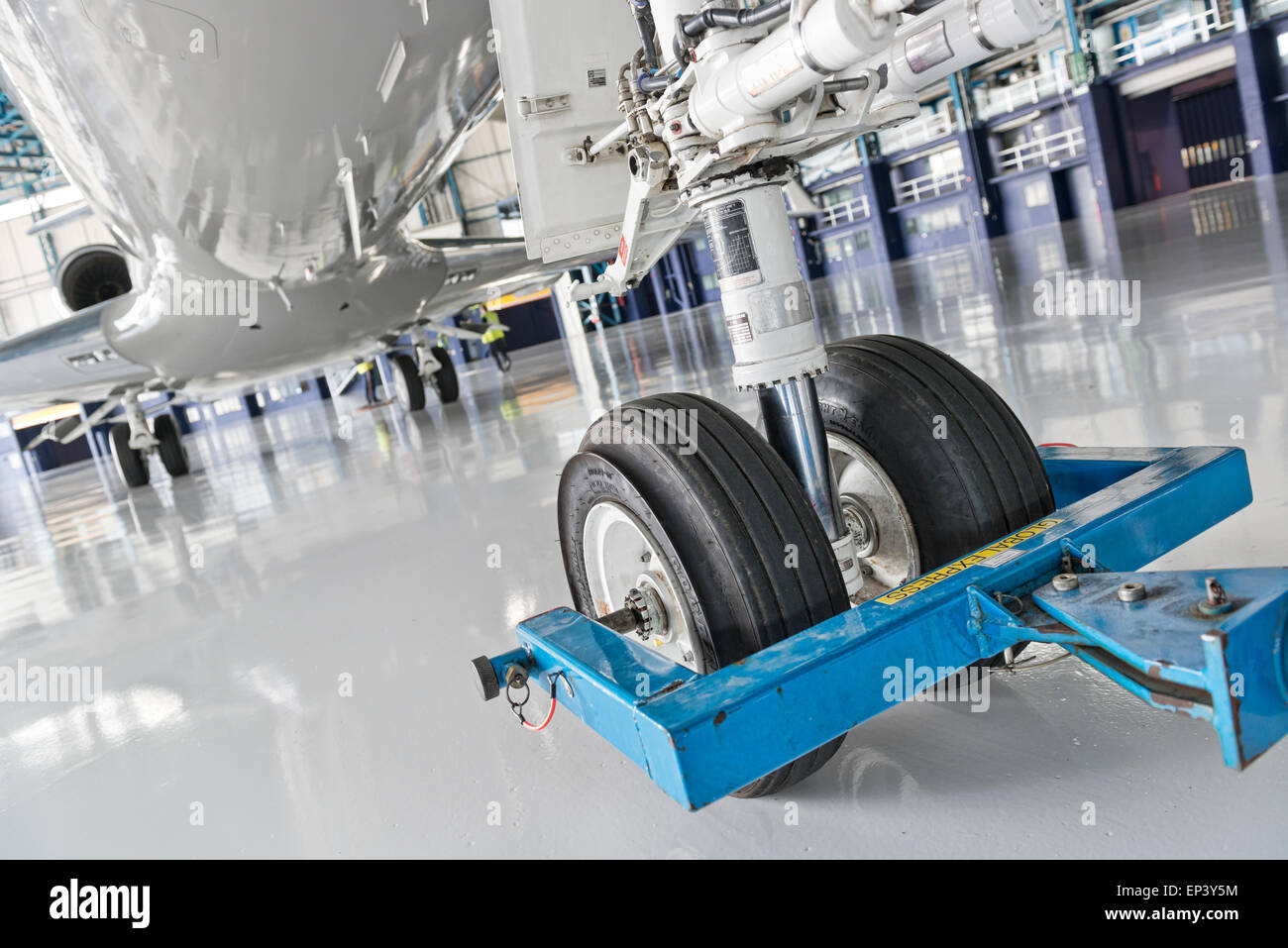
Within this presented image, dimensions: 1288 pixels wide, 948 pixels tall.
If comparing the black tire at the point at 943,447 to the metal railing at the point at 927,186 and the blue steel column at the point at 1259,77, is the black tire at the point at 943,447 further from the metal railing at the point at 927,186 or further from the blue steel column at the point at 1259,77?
the metal railing at the point at 927,186

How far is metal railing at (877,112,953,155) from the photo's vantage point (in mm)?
26031

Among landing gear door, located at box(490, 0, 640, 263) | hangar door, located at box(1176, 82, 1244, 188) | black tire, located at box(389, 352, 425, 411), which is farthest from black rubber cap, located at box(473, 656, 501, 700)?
hangar door, located at box(1176, 82, 1244, 188)

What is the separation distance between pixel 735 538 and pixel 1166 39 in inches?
990

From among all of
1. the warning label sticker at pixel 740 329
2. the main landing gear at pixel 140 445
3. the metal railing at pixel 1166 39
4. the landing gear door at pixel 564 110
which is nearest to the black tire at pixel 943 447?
the warning label sticker at pixel 740 329

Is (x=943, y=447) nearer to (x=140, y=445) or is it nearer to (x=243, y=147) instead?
(x=243, y=147)

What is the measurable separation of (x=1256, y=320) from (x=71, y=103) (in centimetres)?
622

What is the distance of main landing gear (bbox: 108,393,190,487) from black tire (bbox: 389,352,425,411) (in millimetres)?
2947

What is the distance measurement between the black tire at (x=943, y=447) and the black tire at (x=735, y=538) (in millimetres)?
410

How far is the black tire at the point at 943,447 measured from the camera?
2166mm

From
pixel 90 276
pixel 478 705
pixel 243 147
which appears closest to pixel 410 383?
pixel 90 276

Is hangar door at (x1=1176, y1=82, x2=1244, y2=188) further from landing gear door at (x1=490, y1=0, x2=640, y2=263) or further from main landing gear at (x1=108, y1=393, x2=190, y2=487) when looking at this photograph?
landing gear door at (x1=490, y1=0, x2=640, y2=263)
